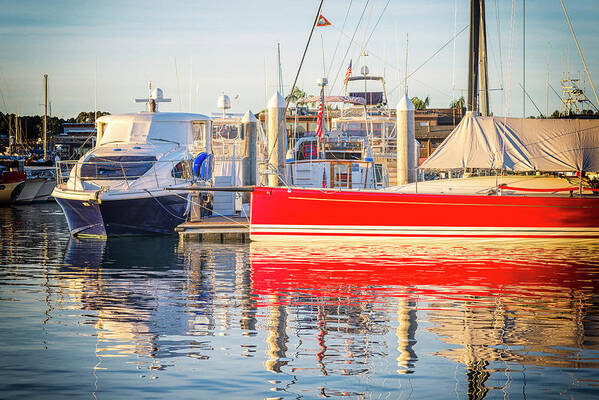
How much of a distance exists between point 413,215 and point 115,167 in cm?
962

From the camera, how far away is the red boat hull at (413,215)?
21188 millimetres

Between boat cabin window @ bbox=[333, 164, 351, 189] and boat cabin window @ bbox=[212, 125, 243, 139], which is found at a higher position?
boat cabin window @ bbox=[212, 125, 243, 139]

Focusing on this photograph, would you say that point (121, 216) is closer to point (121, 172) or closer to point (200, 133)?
point (121, 172)

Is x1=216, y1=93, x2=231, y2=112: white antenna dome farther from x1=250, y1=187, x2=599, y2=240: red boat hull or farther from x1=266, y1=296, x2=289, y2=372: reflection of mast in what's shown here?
x1=266, y1=296, x2=289, y2=372: reflection of mast

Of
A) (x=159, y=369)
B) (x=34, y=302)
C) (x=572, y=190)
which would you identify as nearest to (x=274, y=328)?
(x=159, y=369)

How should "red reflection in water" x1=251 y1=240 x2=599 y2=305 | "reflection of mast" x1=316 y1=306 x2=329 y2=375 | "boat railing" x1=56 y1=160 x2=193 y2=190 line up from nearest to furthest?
"reflection of mast" x1=316 y1=306 x2=329 y2=375 < "red reflection in water" x1=251 y1=240 x2=599 y2=305 < "boat railing" x1=56 y1=160 x2=193 y2=190

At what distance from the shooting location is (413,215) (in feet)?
70.0

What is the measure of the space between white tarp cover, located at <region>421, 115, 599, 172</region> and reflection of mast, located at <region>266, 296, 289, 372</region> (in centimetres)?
1177

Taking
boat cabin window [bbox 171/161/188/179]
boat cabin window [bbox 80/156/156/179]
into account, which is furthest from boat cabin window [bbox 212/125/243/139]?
boat cabin window [bbox 80/156/156/179]

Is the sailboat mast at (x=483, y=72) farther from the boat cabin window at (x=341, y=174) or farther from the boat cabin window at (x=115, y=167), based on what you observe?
Answer: the boat cabin window at (x=115, y=167)

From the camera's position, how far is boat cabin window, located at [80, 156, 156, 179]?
2327 centimetres

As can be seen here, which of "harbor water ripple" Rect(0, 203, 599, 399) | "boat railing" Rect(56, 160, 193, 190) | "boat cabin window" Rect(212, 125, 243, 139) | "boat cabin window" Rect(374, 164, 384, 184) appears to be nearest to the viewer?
"harbor water ripple" Rect(0, 203, 599, 399)

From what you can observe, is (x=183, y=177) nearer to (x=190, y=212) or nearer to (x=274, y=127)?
(x=190, y=212)

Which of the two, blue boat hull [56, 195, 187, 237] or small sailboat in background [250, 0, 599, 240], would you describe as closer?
small sailboat in background [250, 0, 599, 240]
